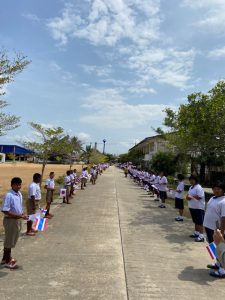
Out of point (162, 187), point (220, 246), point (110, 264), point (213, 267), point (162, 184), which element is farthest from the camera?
point (162, 187)

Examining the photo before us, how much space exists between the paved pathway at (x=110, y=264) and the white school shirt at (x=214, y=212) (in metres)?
0.83

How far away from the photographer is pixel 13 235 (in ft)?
21.9

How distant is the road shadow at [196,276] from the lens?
635 centimetres

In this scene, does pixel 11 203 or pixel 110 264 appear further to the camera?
pixel 110 264

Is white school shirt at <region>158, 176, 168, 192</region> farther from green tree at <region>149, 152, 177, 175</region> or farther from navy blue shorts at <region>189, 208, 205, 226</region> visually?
green tree at <region>149, 152, 177, 175</region>

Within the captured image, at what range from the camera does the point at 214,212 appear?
705 centimetres

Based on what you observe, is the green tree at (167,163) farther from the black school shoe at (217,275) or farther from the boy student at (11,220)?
the boy student at (11,220)

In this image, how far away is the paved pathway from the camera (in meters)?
5.62

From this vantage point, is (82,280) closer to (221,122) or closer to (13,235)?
(13,235)

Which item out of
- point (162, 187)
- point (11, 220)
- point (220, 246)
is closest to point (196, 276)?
point (220, 246)

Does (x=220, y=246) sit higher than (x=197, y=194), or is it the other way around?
(x=197, y=194)

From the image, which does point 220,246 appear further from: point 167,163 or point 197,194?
point 167,163

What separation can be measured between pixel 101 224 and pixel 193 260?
4133 mm

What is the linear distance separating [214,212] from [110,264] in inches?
83.4
